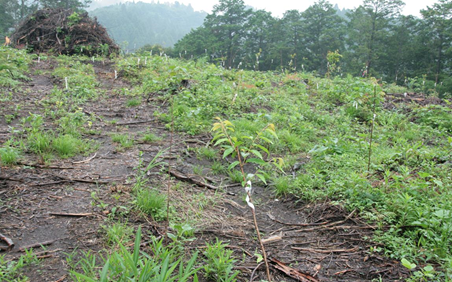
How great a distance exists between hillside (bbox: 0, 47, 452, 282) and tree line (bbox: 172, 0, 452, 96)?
19429 millimetres

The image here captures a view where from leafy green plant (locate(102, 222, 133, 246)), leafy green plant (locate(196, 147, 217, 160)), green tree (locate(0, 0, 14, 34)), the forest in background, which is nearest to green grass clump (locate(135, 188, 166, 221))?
leafy green plant (locate(102, 222, 133, 246))

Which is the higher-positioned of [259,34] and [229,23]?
[229,23]

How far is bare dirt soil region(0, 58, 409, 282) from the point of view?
1.98 metres

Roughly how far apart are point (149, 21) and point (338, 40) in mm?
98009

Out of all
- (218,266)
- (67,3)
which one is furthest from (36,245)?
(67,3)

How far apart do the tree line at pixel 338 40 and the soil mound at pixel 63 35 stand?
10495 mm

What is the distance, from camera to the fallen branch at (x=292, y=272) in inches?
75.7

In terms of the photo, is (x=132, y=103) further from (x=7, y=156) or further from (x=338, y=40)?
(x=338, y=40)

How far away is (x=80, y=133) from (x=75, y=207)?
2.04 m

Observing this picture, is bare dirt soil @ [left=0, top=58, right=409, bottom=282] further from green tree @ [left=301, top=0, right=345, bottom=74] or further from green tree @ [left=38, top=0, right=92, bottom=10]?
green tree @ [left=38, top=0, right=92, bottom=10]

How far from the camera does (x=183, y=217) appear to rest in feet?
8.20

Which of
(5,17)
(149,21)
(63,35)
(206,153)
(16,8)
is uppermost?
(149,21)

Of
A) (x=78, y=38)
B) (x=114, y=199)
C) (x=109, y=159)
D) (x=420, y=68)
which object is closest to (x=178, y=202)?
(x=114, y=199)

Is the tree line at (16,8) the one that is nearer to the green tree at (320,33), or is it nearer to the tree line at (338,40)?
the tree line at (338,40)
